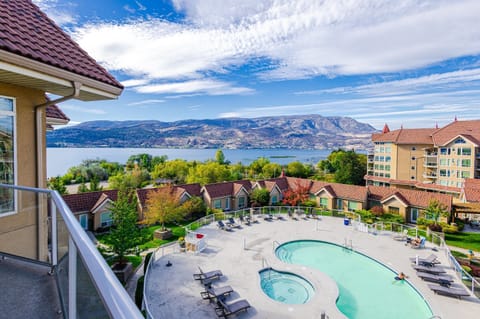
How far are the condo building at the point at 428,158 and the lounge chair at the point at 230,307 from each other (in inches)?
1455

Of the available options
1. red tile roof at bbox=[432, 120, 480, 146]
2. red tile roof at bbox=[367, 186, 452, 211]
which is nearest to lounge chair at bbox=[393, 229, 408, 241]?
red tile roof at bbox=[367, 186, 452, 211]

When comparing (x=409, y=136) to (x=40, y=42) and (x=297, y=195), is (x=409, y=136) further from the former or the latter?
(x=40, y=42)

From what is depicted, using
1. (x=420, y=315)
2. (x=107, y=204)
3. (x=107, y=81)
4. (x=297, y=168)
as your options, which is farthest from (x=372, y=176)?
(x=107, y=81)

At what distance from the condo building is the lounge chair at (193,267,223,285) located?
36.3 metres

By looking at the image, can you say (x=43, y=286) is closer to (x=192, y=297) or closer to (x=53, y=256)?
(x=53, y=256)

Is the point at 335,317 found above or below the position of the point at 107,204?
below

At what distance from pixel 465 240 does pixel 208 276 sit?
2341 cm

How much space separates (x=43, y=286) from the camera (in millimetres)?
3359

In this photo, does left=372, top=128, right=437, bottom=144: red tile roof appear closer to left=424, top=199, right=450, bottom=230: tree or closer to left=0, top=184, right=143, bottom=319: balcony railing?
left=424, top=199, right=450, bottom=230: tree

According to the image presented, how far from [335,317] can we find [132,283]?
11114 mm

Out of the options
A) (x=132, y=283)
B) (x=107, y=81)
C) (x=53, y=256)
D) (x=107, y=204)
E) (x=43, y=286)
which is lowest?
(x=132, y=283)

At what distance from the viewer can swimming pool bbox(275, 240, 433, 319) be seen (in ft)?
42.9

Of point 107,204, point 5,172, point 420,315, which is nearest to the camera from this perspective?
point 5,172

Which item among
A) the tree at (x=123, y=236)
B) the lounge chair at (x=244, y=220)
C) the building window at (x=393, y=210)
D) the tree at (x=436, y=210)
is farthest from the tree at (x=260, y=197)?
the tree at (x=123, y=236)
